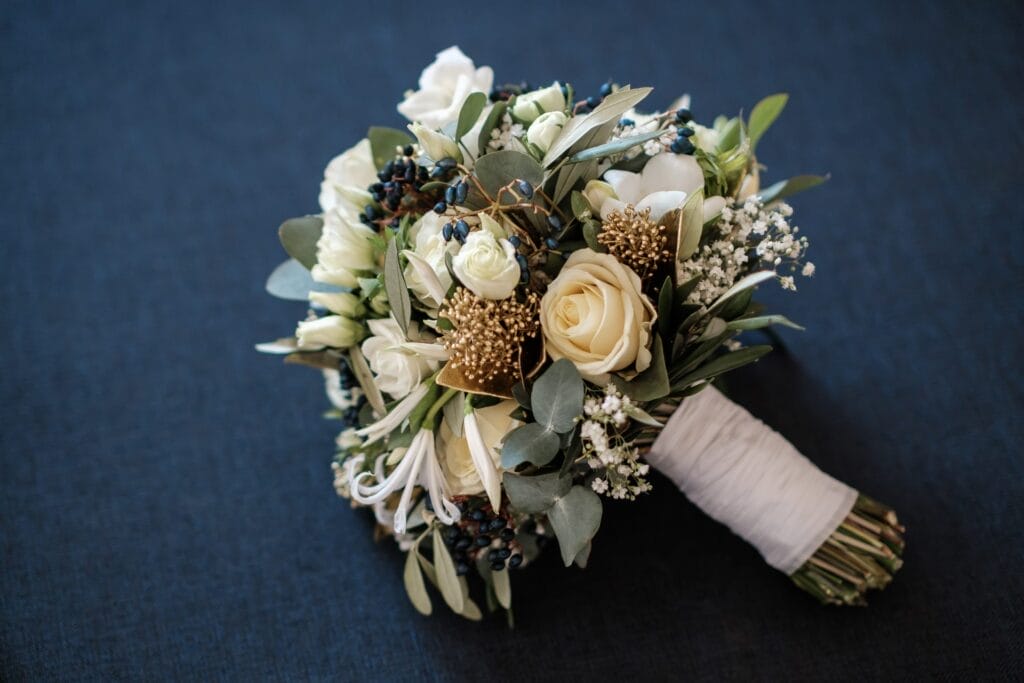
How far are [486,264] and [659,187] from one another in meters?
0.27

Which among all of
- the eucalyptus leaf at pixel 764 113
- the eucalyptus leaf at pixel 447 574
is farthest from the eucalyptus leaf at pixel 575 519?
the eucalyptus leaf at pixel 764 113

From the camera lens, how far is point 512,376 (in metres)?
1.00

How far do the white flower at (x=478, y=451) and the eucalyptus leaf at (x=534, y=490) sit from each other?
0.06ft

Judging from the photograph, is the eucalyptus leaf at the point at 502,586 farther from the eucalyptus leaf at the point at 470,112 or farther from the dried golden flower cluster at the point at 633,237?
the eucalyptus leaf at the point at 470,112

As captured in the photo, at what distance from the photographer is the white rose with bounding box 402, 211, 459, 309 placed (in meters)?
0.95

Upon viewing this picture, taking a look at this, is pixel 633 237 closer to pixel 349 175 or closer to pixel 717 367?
pixel 717 367

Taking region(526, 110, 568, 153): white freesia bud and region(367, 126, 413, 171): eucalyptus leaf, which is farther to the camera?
region(367, 126, 413, 171): eucalyptus leaf

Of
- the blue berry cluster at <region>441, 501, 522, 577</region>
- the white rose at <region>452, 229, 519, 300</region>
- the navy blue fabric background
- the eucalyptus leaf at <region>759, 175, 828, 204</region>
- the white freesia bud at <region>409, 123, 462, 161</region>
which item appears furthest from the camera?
the navy blue fabric background

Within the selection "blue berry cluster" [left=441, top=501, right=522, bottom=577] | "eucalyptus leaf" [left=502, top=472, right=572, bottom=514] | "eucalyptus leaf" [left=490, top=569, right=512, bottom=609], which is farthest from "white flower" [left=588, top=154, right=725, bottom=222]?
"eucalyptus leaf" [left=490, top=569, right=512, bottom=609]

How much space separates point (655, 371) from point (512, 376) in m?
0.17

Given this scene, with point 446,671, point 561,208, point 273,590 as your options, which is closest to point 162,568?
point 273,590

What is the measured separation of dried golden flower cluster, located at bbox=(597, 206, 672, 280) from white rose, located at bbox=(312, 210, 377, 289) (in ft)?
1.03

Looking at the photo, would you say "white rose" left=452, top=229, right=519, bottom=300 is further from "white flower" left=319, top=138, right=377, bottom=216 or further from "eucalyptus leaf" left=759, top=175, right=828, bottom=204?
"eucalyptus leaf" left=759, top=175, right=828, bottom=204

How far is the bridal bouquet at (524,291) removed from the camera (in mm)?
951
